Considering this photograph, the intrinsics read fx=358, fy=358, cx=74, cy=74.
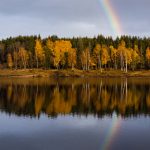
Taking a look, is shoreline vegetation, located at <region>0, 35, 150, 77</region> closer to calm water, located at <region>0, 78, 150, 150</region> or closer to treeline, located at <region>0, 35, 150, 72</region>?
treeline, located at <region>0, 35, 150, 72</region>

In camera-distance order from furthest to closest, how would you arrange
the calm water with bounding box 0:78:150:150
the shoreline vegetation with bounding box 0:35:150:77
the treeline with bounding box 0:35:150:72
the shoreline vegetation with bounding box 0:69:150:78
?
1. the treeline with bounding box 0:35:150:72
2. the shoreline vegetation with bounding box 0:35:150:77
3. the shoreline vegetation with bounding box 0:69:150:78
4. the calm water with bounding box 0:78:150:150

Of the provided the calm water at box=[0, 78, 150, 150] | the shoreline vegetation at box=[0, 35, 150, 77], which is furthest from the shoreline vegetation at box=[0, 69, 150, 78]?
the calm water at box=[0, 78, 150, 150]

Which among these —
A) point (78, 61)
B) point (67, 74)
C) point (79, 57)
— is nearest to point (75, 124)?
point (67, 74)

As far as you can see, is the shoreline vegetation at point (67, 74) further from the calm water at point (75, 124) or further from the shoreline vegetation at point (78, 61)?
the calm water at point (75, 124)

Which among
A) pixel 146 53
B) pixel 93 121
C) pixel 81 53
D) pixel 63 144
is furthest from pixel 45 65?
pixel 63 144

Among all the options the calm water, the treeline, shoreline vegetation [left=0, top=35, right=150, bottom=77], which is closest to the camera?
the calm water

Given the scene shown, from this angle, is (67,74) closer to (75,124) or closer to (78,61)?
(78,61)

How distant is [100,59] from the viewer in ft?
483

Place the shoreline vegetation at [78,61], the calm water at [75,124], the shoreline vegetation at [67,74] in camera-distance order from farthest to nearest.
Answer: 1. the shoreline vegetation at [78,61]
2. the shoreline vegetation at [67,74]
3. the calm water at [75,124]

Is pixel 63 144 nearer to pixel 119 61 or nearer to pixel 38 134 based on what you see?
pixel 38 134

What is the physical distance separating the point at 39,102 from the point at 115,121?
18.9 meters

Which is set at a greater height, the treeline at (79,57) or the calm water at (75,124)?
the treeline at (79,57)

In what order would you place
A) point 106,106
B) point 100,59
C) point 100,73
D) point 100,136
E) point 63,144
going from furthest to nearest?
point 100,59, point 100,73, point 106,106, point 100,136, point 63,144

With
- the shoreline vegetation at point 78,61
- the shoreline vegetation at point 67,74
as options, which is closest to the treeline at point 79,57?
the shoreline vegetation at point 78,61
